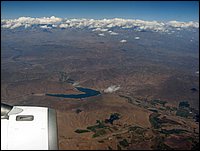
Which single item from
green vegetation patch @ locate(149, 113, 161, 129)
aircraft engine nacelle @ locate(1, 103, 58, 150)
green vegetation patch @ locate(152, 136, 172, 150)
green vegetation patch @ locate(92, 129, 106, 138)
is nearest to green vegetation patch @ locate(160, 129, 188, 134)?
green vegetation patch @ locate(149, 113, 161, 129)

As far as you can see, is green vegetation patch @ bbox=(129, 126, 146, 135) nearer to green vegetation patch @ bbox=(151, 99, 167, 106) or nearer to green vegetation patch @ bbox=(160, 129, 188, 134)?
green vegetation patch @ bbox=(160, 129, 188, 134)

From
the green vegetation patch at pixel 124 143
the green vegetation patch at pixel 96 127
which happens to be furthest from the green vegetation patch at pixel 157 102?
the green vegetation patch at pixel 124 143

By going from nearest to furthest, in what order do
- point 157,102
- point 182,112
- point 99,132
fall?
point 99,132 → point 182,112 → point 157,102

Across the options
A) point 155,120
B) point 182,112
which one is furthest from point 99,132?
point 182,112

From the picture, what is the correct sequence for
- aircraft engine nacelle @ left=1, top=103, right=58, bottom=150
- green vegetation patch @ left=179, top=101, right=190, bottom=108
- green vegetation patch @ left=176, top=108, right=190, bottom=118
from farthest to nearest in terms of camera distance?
green vegetation patch @ left=179, top=101, right=190, bottom=108, green vegetation patch @ left=176, top=108, right=190, bottom=118, aircraft engine nacelle @ left=1, top=103, right=58, bottom=150

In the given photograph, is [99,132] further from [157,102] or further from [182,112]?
[157,102]

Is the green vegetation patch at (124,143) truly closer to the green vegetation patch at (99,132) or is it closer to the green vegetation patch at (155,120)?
the green vegetation patch at (99,132)

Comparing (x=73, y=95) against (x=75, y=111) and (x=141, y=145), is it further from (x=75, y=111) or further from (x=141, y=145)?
(x=141, y=145)

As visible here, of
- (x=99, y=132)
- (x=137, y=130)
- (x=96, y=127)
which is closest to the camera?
(x=99, y=132)

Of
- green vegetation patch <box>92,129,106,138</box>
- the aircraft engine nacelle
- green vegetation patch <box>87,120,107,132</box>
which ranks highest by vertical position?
the aircraft engine nacelle

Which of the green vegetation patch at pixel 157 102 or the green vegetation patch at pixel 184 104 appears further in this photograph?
the green vegetation patch at pixel 157 102

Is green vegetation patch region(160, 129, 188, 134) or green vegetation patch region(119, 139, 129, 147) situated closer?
green vegetation patch region(119, 139, 129, 147)

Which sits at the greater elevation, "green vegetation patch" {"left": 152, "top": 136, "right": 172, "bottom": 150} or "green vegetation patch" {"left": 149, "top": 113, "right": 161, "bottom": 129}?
"green vegetation patch" {"left": 152, "top": 136, "right": 172, "bottom": 150}
